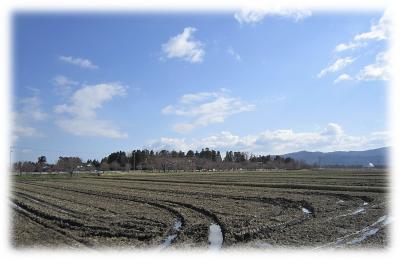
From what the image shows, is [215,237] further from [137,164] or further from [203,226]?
[137,164]

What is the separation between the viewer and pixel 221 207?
82.1 ft

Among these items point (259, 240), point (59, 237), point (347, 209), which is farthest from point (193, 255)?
point (347, 209)

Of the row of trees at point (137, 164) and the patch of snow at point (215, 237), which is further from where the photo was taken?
the row of trees at point (137, 164)

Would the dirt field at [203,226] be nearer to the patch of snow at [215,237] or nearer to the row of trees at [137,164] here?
the patch of snow at [215,237]

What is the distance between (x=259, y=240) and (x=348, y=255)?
3338 millimetres

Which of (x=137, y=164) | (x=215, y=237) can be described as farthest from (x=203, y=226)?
(x=137, y=164)

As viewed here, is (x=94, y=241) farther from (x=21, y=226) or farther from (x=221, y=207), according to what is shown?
(x=221, y=207)

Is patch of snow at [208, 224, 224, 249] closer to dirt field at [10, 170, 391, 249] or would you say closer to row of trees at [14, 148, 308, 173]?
dirt field at [10, 170, 391, 249]

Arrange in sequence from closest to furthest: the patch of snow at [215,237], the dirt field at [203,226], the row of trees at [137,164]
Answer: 1. the patch of snow at [215,237]
2. the dirt field at [203,226]
3. the row of trees at [137,164]

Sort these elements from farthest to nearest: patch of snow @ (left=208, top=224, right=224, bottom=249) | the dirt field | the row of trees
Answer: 1. the row of trees
2. the dirt field
3. patch of snow @ (left=208, top=224, right=224, bottom=249)

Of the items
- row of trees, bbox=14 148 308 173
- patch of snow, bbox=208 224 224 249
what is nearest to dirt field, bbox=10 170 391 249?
patch of snow, bbox=208 224 224 249

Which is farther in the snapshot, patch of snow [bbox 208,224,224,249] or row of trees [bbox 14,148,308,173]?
row of trees [bbox 14,148,308,173]

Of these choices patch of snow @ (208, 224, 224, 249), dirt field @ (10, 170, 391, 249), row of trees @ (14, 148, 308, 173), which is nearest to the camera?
patch of snow @ (208, 224, 224, 249)

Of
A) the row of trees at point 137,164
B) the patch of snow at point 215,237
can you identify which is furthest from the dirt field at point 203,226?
the row of trees at point 137,164
